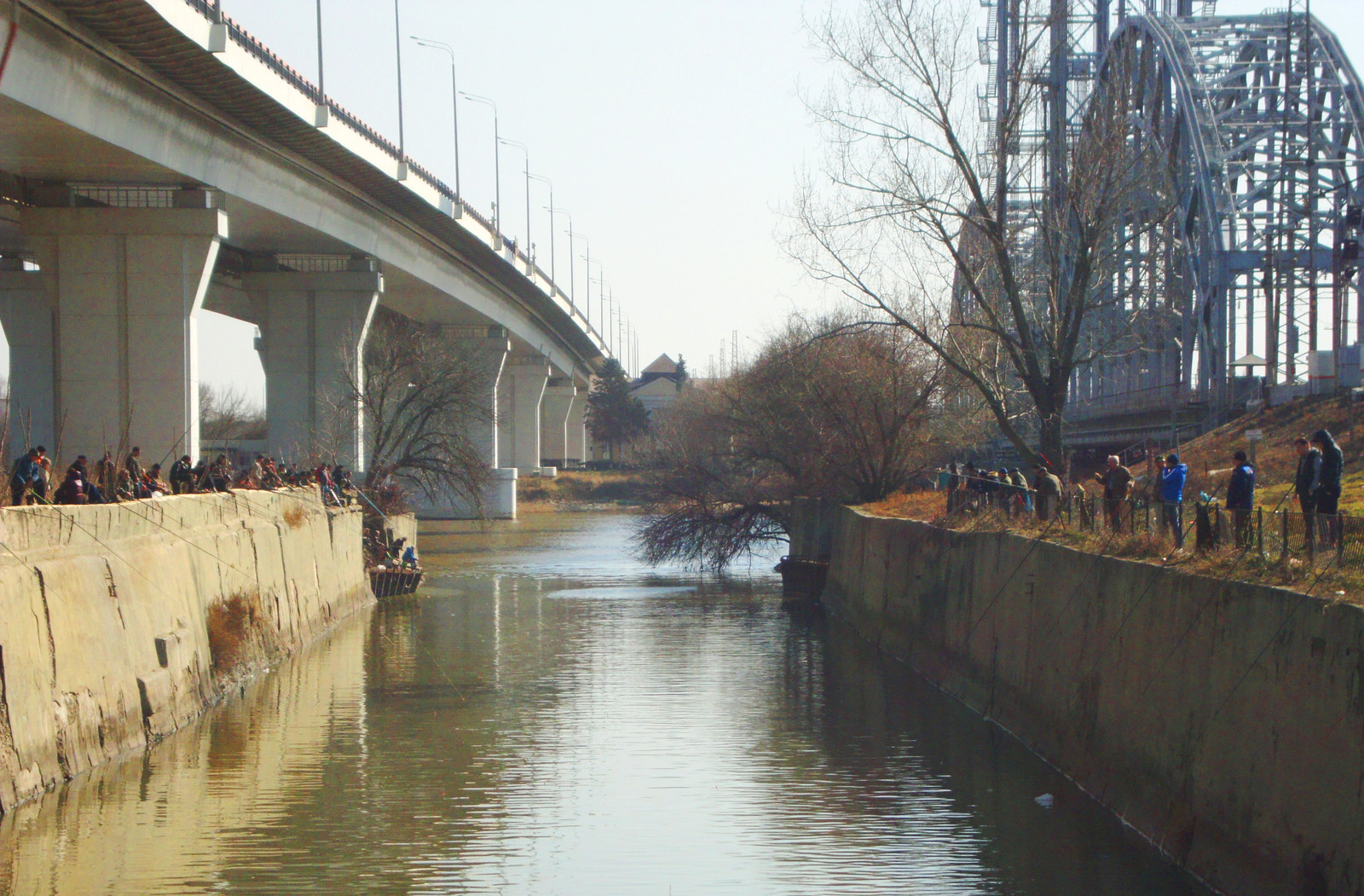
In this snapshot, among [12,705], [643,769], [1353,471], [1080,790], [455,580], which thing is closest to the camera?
[12,705]

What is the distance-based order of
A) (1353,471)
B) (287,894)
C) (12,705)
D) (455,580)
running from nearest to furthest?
(287,894)
(12,705)
(1353,471)
(455,580)

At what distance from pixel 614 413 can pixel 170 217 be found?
13641cm

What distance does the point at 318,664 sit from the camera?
31719 millimetres

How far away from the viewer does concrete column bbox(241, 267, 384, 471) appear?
5616 centimetres

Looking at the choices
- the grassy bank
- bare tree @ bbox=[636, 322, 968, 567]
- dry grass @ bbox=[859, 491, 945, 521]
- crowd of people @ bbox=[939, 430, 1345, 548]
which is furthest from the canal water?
the grassy bank

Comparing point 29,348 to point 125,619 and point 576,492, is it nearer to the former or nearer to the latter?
point 125,619

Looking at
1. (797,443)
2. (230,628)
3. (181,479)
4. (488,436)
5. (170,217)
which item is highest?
(170,217)

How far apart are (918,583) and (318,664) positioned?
12.7 m

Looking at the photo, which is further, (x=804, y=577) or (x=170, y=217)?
(x=804, y=577)

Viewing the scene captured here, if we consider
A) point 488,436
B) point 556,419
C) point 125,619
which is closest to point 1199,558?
point 125,619

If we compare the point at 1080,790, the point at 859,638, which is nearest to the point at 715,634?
the point at 859,638

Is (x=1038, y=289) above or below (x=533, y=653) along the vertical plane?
above

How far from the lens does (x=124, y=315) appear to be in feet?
123

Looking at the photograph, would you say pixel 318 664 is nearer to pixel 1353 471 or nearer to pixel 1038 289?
pixel 1038 289
